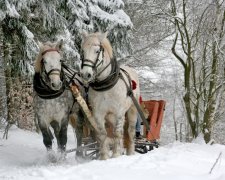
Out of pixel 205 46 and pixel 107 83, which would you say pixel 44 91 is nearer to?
pixel 107 83

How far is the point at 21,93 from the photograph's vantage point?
11719 millimetres

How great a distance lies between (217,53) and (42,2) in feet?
19.9

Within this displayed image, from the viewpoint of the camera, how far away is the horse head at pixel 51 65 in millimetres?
6602

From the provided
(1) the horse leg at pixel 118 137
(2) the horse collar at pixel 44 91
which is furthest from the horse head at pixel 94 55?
(1) the horse leg at pixel 118 137

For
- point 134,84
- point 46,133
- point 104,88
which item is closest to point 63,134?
point 46,133

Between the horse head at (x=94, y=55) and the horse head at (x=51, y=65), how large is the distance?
395mm

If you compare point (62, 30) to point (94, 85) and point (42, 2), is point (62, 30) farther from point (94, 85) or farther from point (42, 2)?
point (94, 85)

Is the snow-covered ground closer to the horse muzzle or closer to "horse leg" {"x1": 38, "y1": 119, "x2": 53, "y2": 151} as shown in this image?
"horse leg" {"x1": 38, "y1": 119, "x2": 53, "y2": 151}

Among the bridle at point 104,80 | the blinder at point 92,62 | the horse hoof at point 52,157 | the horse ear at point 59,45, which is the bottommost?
the horse hoof at point 52,157

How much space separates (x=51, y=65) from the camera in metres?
6.68

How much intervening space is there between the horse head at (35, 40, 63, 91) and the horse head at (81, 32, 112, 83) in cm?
39

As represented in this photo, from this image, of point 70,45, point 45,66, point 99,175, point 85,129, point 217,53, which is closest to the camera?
point 99,175

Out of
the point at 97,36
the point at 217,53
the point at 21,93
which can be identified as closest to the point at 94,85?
the point at 97,36

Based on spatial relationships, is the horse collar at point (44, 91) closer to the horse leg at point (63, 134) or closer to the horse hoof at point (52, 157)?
the horse leg at point (63, 134)
